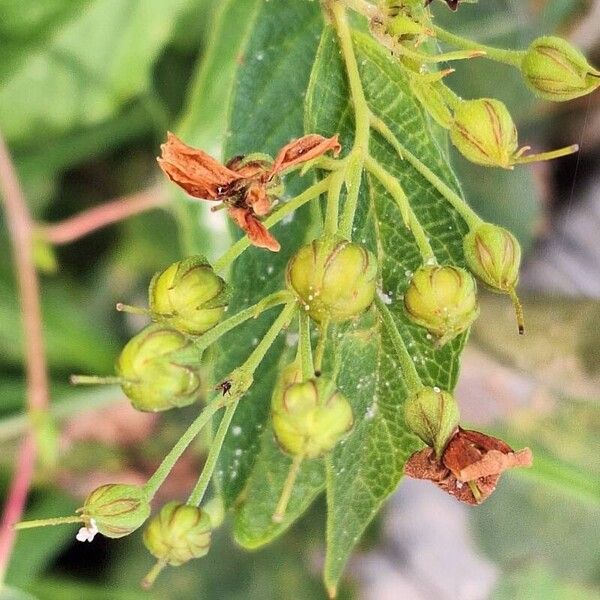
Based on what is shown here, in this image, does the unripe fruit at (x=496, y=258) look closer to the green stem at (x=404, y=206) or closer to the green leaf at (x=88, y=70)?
the green stem at (x=404, y=206)

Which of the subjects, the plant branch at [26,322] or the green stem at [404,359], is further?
the plant branch at [26,322]

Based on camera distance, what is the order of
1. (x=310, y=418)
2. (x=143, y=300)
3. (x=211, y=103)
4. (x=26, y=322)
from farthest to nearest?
(x=143, y=300) → (x=26, y=322) → (x=211, y=103) → (x=310, y=418)

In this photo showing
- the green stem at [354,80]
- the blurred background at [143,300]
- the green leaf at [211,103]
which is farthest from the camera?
the blurred background at [143,300]

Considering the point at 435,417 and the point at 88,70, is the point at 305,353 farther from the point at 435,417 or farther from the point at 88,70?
the point at 88,70

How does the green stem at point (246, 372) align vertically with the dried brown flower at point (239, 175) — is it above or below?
below

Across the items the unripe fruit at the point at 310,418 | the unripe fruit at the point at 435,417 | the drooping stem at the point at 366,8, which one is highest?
the drooping stem at the point at 366,8

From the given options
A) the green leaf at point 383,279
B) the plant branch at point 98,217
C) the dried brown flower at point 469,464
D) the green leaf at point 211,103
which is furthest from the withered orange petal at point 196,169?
the plant branch at point 98,217

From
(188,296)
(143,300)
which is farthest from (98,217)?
(188,296)

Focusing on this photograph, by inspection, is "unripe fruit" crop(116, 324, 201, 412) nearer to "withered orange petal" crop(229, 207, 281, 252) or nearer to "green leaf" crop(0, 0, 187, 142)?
"withered orange petal" crop(229, 207, 281, 252)
